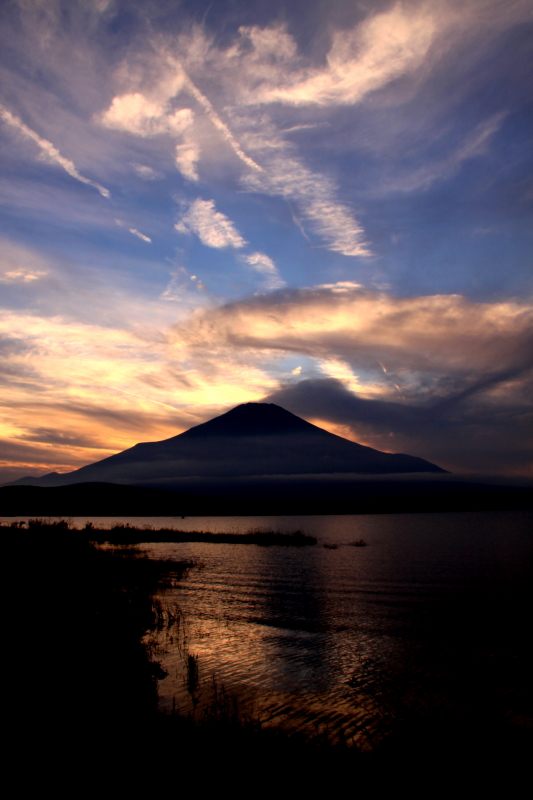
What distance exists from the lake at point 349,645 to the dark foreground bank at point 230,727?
0.14 meters

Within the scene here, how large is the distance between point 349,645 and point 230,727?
802 cm

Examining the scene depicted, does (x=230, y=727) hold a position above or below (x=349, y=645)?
above

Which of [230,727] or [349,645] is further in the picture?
[349,645]

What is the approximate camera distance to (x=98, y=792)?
6.28 m

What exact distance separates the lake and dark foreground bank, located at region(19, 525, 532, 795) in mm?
135

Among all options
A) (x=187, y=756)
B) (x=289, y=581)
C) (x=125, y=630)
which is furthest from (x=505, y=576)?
(x=187, y=756)

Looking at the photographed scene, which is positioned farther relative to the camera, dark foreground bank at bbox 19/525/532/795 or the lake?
the lake

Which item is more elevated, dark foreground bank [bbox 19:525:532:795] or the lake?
dark foreground bank [bbox 19:525:532:795]

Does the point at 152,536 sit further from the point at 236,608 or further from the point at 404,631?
the point at 404,631

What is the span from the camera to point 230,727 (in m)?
8.82

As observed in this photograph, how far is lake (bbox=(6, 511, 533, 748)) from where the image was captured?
1063 cm

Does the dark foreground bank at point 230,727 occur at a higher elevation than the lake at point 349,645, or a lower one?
higher

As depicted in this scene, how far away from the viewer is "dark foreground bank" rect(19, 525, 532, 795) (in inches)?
282

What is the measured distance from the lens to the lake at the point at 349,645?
10.6 metres
